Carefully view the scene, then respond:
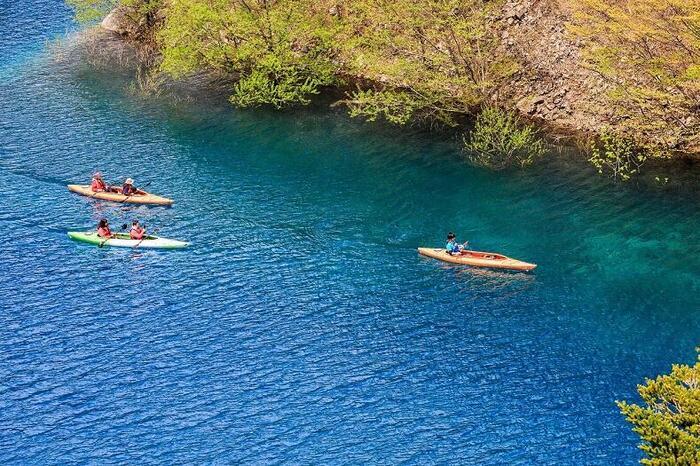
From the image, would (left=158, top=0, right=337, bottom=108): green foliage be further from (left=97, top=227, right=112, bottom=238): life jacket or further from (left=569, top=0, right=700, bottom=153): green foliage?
(left=569, top=0, right=700, bottom=153): green foliage

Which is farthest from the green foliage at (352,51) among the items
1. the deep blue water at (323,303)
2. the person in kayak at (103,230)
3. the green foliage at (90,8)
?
the person in kayak at (103,230)

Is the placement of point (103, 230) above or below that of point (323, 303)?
above

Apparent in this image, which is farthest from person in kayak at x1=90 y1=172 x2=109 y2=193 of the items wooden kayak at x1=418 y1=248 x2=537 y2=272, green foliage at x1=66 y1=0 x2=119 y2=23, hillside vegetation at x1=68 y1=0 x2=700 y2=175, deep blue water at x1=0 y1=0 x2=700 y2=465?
green foliage at x1=66 y1=0 x2=119 y2=23

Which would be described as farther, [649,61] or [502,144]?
[502,144]

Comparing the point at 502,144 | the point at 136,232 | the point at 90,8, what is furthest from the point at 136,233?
the point at 90,8

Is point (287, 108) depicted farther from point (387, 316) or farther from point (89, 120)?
point (387, 316)

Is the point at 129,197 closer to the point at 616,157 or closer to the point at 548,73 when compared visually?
the point at 548,73
